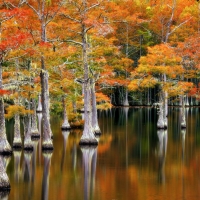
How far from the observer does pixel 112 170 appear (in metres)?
20.3

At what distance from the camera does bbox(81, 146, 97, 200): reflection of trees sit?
16.2 meters

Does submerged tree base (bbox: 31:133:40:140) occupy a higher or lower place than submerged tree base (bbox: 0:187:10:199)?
higher

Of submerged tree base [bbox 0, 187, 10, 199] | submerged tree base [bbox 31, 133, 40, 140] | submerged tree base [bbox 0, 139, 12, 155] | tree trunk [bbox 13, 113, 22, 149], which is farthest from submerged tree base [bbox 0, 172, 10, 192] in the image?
submerged tree base [bbox 31, 133, 40, 140]

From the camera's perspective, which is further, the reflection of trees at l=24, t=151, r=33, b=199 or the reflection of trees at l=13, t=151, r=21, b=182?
the reflection of trees at l=13, t=151, r=21, b=182

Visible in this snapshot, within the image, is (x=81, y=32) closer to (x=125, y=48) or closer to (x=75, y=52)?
(x=75, y=52)

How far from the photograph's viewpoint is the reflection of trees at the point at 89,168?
53.2 feet

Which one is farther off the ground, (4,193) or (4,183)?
(4,183)

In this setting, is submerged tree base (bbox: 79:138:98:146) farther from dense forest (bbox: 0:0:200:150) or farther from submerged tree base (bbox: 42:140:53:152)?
submerged tree base (bbox: 42:140:53:152)

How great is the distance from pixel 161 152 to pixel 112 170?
20.7 ft

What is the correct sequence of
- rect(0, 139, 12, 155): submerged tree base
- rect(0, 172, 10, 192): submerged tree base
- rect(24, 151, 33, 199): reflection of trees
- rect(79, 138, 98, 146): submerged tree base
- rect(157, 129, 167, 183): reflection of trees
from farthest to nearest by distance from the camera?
rect(79, 138, 98, 146): submerged tree base, rect(0, 139, 12, 155): submerged tree base, rect(157, 129, 167, 183): reflection of trees, rect(24, 151, 33, 199): reflection of trees, rect(0, 172, 10, 192): submerged tree base

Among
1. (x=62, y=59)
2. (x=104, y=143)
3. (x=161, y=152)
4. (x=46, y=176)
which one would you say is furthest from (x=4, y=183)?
(x=62, y=59)

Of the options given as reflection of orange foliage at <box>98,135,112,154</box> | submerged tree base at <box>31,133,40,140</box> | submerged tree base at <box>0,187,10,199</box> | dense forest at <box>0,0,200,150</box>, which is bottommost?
submerged tree base at <box>0,187,10,199</box>

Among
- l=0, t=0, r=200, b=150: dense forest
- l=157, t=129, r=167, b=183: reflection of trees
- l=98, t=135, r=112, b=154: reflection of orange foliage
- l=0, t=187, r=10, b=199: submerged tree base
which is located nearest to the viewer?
l=0, t=187, r=10, b=199: submerged tree base

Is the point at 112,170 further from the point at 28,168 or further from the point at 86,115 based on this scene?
the point at 86,115
